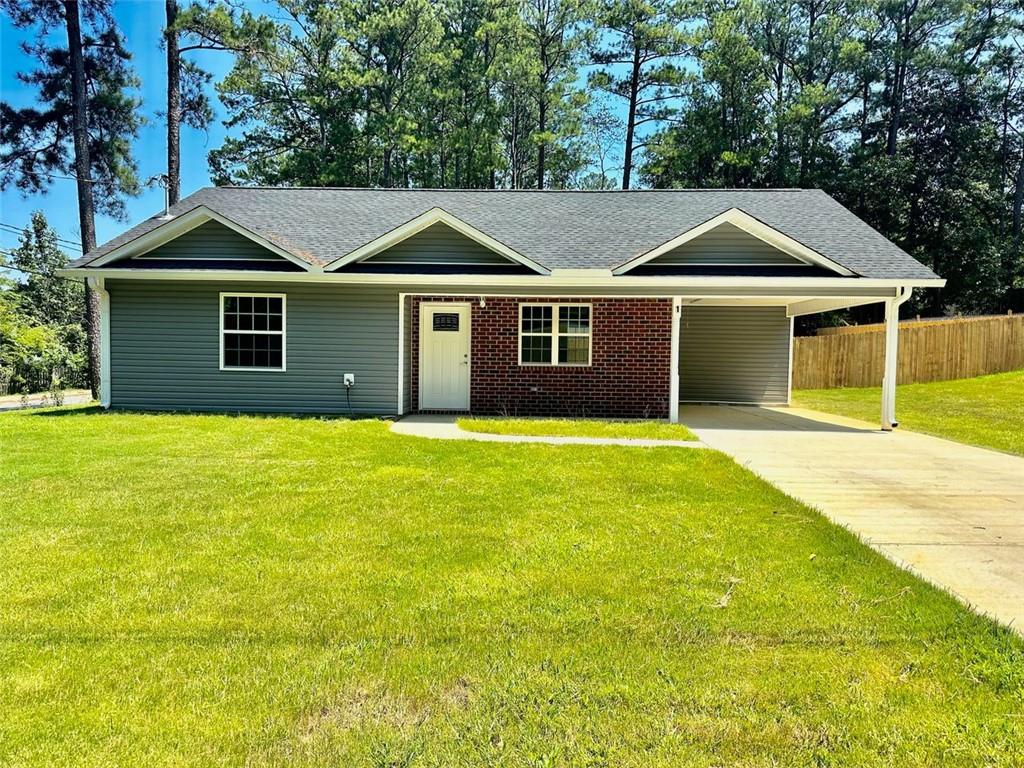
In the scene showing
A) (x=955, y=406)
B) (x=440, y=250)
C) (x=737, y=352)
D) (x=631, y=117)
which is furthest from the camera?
(x=631, y=117)

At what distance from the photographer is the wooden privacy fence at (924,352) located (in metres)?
19.1

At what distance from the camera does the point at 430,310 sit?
12266mm

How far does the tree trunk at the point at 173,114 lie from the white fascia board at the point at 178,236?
758cm

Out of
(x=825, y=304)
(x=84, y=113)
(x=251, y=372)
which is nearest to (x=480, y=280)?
(x=251, y=372)

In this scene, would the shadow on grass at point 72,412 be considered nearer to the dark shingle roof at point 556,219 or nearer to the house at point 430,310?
the house at point 430,310

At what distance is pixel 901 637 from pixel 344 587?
122 inches

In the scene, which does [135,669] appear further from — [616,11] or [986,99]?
[986,99]

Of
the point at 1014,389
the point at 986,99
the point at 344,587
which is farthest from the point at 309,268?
the point at 986,99

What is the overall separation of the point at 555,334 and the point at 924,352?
14182 mm

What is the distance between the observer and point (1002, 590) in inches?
149

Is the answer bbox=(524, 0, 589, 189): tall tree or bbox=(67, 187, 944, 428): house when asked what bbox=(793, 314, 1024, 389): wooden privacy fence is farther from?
bbox=(524, 0, 589, 189): tall tree

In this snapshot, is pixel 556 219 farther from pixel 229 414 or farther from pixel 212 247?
pixel 229 414

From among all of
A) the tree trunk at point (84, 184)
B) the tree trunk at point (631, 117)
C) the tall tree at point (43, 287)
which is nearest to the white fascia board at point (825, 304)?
the tree trunk at point (631, 117)

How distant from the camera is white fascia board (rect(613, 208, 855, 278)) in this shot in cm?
1127
